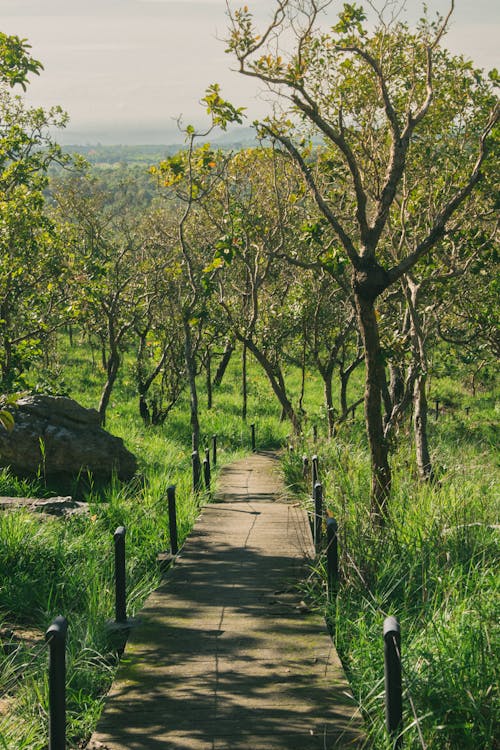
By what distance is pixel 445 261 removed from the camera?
12492 mm

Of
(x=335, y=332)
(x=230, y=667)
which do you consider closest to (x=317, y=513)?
(x=230, y=667)

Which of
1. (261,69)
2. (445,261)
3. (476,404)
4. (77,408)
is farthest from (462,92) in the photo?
(476,404)

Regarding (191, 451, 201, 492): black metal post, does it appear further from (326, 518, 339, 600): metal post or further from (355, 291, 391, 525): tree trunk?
(326, 518, 339, 600): metal post

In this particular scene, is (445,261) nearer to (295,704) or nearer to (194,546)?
(194,546)

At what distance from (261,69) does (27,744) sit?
702 cm

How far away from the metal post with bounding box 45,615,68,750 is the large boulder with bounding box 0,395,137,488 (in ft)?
22.9

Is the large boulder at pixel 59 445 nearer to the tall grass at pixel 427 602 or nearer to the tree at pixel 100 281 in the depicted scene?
the tree at pixel 100 281

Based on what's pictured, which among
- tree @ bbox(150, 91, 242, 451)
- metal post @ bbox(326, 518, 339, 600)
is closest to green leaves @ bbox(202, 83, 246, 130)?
tree @ bbox(150, 91, 242, 451)

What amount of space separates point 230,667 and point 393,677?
5.86 ft

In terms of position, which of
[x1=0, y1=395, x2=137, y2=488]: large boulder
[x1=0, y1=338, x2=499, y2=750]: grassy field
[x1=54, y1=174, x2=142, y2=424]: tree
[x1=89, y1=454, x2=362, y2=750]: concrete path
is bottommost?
[x1=89, y1=454, x2=362, y2=750]: concrete path

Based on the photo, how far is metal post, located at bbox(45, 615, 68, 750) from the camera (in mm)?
3961

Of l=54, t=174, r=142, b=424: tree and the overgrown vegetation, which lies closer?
the overgrown vegetation

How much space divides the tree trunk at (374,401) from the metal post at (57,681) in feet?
14.6

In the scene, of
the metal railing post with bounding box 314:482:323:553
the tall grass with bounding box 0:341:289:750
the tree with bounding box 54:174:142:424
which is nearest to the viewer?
the tall grass with bounding box 0:341:289:750
